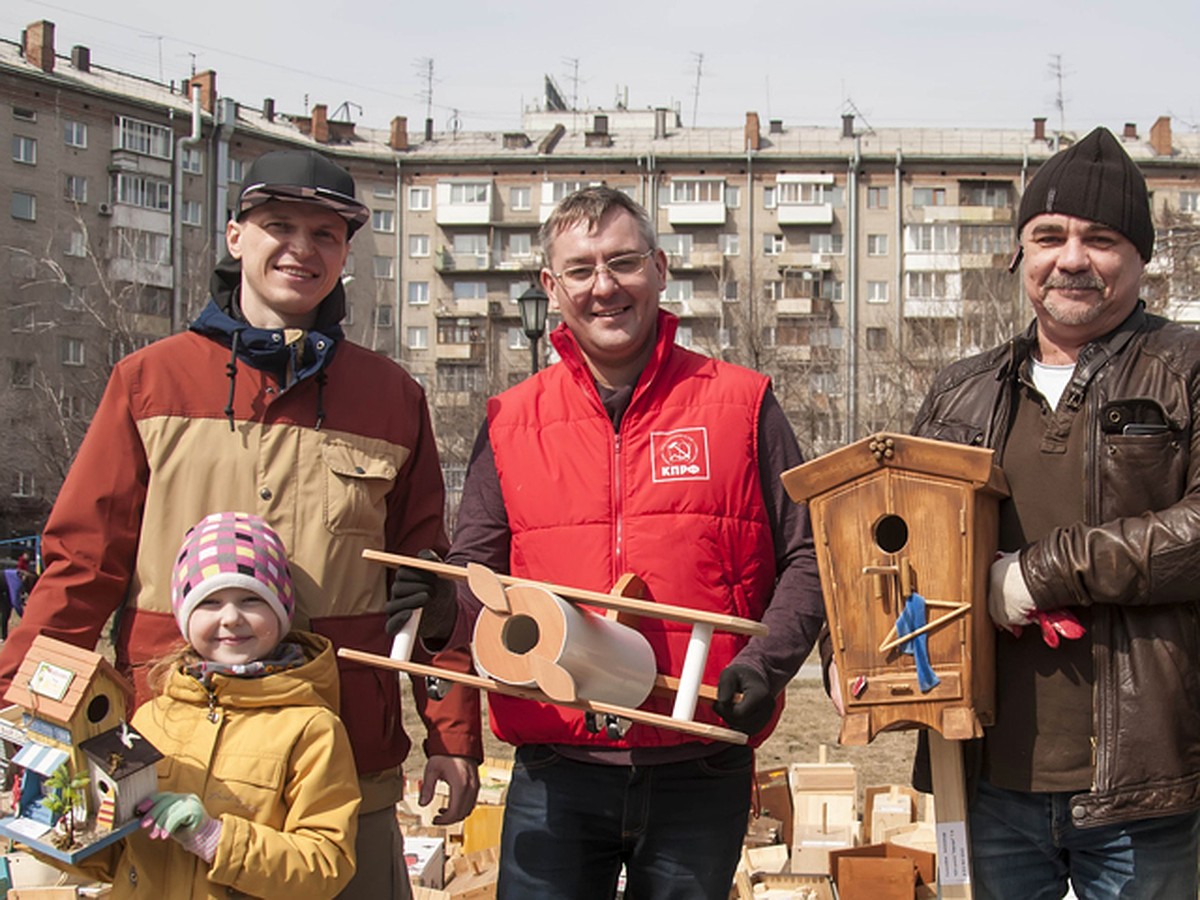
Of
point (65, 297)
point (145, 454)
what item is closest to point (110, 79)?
point (65, 297)

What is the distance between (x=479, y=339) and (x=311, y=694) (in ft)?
156

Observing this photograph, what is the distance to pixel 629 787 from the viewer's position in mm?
2840

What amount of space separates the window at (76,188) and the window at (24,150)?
1211 millimetres

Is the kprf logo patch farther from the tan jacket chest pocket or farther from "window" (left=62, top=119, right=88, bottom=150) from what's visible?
"window" (left=62, top=119, right=88, bottom=150)

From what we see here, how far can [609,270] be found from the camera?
116 inches

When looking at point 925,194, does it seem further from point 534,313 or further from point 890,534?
point 890,534

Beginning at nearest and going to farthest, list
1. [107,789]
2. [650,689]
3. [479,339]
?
[107,789] → [650,689] → [479,339]

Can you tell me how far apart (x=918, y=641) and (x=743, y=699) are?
0.41 m

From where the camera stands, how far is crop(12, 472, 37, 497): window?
3684 cm

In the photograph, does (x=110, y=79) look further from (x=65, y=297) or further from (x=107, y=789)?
(x=107, y=789)

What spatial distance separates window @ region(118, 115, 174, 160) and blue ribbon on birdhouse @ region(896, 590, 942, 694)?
4438 centimetres

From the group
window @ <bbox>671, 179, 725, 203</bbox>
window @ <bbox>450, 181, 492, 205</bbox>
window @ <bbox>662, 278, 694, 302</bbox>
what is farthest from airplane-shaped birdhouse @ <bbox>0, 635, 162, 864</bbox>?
window @ <bbox>450, 181, 492, 205</bbox>

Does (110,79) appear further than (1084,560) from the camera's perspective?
Yes

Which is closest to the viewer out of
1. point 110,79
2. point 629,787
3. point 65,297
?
point 629,787
